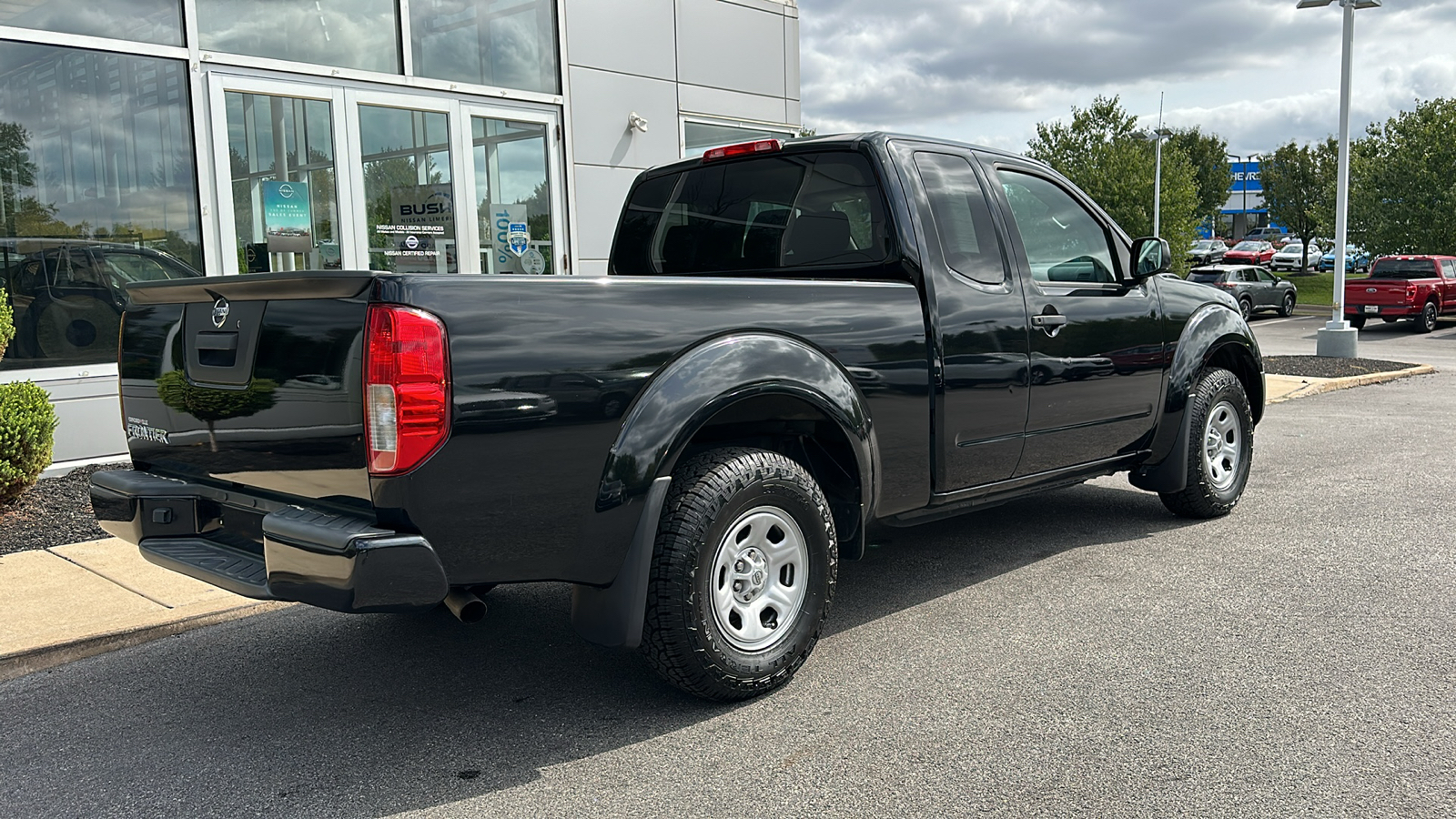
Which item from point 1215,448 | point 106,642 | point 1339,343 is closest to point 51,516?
point 106,642

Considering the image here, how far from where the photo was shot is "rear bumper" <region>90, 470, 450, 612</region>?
3023 millimetres

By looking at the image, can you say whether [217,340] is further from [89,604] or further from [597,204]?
[597,204]

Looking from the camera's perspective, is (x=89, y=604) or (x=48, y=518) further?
(x=48, y=518)

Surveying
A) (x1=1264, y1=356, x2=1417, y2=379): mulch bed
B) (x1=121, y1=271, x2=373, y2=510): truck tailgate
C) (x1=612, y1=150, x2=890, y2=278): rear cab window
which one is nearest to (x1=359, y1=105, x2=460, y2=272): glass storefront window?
(x1=612, y1=150, x2=890, y2=278): rear cab window

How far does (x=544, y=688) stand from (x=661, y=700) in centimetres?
45

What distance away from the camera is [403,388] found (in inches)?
119

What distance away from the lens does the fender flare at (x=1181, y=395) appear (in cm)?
584

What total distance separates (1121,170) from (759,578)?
38211mm

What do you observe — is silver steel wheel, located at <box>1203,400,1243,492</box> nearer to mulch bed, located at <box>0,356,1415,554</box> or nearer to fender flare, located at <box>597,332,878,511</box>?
fender flare, located at <box>597,332,878,511</box>

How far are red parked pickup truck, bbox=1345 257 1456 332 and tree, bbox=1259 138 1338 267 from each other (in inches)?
982

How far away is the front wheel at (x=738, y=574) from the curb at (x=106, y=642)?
6.83 feet

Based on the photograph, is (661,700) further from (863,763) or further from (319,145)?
(319,145)

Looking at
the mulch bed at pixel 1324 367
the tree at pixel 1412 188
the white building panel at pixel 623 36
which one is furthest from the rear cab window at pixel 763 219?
the tree at pixel 1412 188

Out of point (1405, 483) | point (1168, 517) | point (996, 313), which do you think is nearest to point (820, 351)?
point (996, 313)
